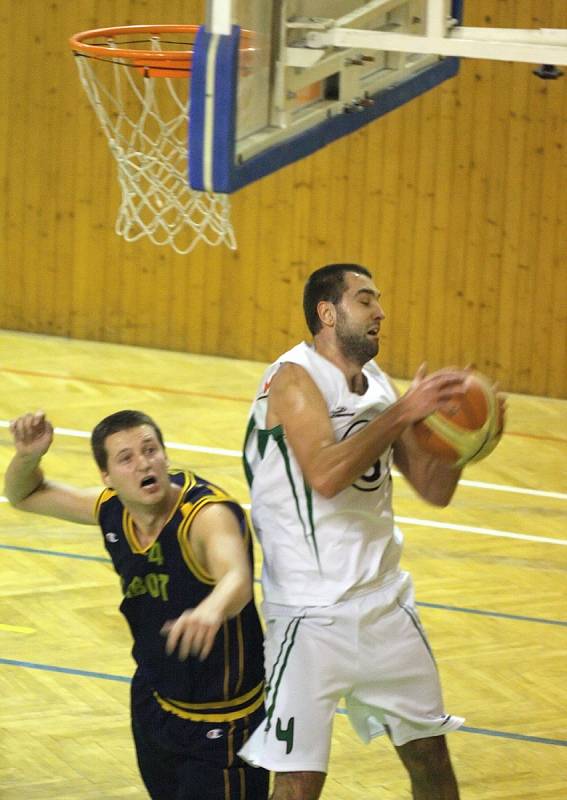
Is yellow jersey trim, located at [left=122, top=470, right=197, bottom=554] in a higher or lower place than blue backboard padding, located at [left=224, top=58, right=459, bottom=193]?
lower

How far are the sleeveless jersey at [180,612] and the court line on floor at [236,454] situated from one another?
192 inches

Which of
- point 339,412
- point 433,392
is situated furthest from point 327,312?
point 433,392

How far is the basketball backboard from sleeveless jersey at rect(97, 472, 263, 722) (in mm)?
899

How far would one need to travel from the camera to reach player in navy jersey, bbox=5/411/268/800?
369 cm

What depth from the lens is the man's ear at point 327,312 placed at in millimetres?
4031

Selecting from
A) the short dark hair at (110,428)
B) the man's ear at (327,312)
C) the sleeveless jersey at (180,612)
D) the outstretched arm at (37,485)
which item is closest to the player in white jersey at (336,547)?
the man's ear at (327,312)

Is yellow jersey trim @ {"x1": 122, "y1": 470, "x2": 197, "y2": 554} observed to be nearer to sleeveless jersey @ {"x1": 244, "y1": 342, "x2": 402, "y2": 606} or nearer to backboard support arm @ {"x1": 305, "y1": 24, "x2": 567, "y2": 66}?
sleeveless jersey @ {"x1": 244, "y1": 342, "x2": 402, "y2": 606}

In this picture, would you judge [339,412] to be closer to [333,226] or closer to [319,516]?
[319,516]

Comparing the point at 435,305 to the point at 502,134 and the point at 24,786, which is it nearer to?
the point at 502,134

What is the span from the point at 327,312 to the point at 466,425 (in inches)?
20.8

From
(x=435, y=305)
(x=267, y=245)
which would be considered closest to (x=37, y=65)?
(x=267, y=245)

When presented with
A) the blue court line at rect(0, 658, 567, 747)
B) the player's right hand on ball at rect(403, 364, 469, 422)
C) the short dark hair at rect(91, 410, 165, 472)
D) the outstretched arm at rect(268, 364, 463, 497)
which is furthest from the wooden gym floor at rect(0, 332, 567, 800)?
the player's right hand on ball at rect(403, 364, 469, 422)

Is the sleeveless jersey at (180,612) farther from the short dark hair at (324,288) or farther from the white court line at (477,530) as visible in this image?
the white court line at (477,530)

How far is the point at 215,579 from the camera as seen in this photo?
11.6ft
